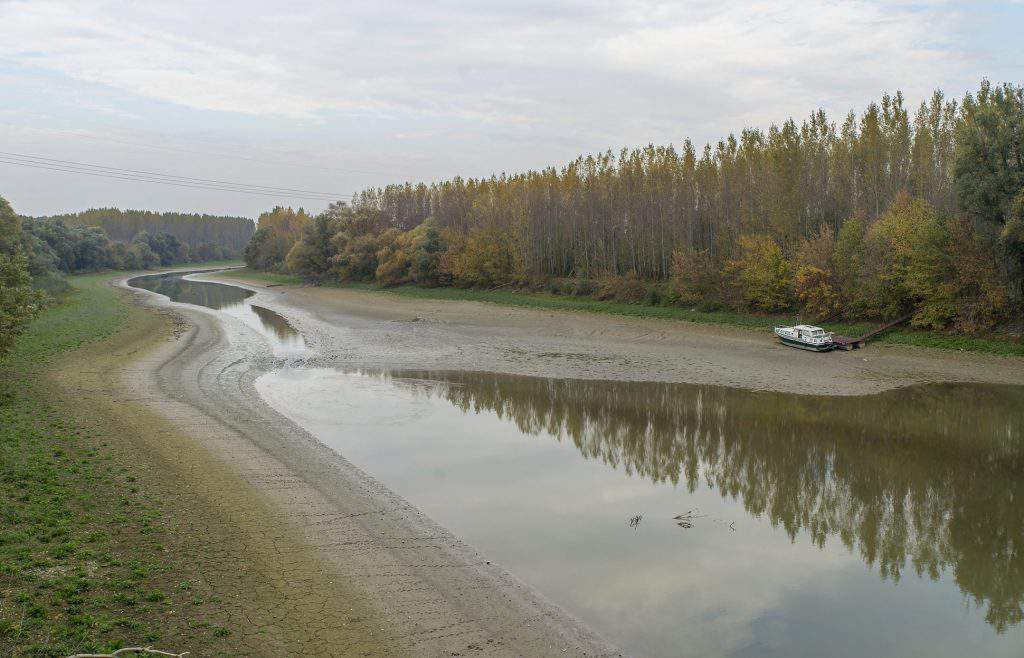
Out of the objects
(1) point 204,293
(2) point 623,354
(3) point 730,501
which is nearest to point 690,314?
(2) point 623,354

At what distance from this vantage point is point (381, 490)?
52.4 feet

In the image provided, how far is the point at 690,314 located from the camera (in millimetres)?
45938

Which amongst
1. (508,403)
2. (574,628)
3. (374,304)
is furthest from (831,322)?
(374,304)

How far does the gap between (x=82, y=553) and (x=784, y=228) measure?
46.5 metres

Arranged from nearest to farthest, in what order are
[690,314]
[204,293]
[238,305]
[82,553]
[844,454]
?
[82,553]
[844,454]
[690,314]
[238,305]
[204,293]

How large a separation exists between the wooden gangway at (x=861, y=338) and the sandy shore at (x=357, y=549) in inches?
1041

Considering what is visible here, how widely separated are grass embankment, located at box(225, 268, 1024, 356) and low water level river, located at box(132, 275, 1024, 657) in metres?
6.13

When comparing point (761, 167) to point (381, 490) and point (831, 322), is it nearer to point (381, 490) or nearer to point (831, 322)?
point (831, 322)

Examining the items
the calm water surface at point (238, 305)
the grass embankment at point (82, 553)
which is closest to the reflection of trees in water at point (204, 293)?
the calm water surface at point (238, 305)

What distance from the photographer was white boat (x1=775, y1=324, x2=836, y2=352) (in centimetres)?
3353

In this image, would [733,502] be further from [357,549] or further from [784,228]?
[784,228]

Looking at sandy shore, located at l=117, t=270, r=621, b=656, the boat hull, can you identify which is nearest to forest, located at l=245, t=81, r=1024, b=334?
the boat hull

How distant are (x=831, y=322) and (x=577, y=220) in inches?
1160

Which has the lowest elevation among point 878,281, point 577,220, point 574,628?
point 574,628
